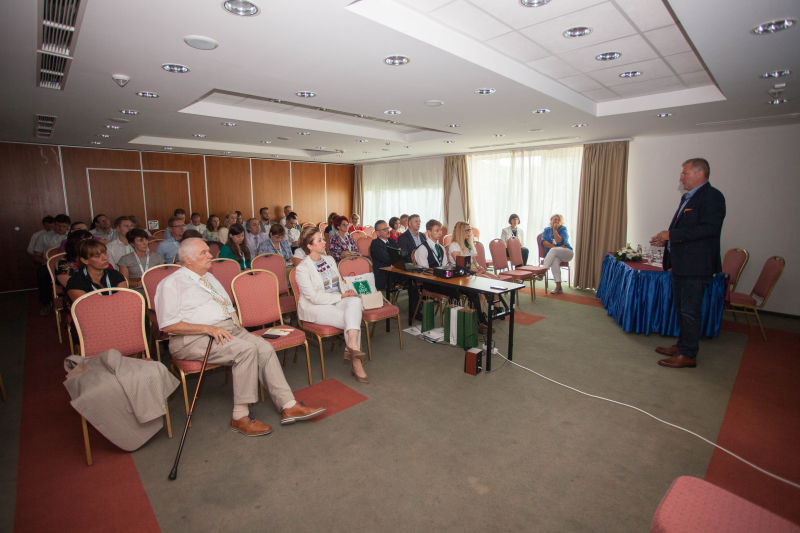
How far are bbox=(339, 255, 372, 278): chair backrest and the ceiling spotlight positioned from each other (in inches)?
83.8

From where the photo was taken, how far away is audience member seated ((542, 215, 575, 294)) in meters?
7.34

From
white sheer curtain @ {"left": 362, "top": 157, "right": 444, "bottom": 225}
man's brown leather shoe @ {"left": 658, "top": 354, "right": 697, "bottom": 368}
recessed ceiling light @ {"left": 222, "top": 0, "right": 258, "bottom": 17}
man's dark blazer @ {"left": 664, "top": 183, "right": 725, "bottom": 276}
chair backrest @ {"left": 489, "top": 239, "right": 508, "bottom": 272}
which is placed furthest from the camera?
white sheer curtain @ {"left": 362, "top": 157, "right": 444, "bottom": 225}

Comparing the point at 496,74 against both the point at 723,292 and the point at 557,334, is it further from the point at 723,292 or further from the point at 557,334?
the point at 723,292

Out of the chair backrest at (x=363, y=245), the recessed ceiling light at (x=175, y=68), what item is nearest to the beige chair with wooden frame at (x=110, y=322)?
the recessed ceiling light at (x=175, y=68)

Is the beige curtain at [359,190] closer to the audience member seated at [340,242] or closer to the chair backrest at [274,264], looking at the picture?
the audience member seated at [340,242]

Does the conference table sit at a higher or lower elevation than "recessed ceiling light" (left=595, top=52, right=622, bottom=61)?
lower

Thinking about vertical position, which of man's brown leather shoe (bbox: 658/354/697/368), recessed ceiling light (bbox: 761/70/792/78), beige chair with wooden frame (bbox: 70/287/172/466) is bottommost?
man's brown leather shoe (bbox: 658/354/697/368)

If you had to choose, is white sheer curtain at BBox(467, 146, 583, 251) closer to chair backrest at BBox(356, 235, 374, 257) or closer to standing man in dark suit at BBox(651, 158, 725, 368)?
chair backrest at BBox(356, 235, 374, 257)

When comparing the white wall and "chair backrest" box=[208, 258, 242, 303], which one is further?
the white wall

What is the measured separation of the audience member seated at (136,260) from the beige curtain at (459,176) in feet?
23.1

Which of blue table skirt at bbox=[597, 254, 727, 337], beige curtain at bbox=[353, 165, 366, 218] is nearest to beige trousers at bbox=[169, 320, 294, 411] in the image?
blue table skirt at bbox=[597, 254, 727, 337]

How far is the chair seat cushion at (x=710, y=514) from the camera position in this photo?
1.30 meters

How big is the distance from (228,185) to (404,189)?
482 cm

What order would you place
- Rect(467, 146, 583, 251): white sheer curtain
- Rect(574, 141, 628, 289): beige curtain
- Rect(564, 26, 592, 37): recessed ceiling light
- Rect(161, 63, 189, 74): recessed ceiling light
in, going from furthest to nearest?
1. Rect(467, 146, 583, 251): white sheer curtain
2. Rect(574, 141, 628, 289): beige curtain
3. Rect(161, 63, 189, 74): recessed ceiling light
4. Rect(564, 26, 592, 37): recessed ceiling light
